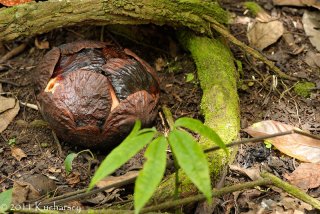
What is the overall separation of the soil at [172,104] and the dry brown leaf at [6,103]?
86 millimetres

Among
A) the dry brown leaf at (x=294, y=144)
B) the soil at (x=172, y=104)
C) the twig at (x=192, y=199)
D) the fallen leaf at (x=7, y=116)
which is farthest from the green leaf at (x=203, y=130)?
the fallen leaf at (x=7, y=116)

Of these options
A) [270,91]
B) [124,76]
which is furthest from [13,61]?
[270,91]

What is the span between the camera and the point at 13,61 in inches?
167

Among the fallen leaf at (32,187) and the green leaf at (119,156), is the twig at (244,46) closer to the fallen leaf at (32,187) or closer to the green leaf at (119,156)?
the fallen leaf at (32,187)

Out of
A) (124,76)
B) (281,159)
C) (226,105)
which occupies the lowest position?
(281,159)

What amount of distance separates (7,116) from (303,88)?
232 cm

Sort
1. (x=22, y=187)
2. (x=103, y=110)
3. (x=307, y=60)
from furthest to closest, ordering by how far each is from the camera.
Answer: (x=307, y=60) < (x=103, y=110) < (x=22, y=187)

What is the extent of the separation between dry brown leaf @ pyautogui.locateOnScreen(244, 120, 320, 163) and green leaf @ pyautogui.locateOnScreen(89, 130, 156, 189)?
1.40m

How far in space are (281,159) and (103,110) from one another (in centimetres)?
124

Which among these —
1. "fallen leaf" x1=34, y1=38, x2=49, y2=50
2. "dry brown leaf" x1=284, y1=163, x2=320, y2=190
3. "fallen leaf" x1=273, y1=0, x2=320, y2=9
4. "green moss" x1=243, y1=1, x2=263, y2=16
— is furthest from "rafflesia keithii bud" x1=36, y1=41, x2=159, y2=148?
"fallen leaf" x1=273, y1=0, x2=320, y2=9

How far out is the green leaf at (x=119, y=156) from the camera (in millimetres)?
1911

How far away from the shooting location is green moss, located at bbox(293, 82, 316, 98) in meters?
3.75

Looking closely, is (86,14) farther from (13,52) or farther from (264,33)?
(264,33)

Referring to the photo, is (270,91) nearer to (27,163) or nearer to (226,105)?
(226,105)
